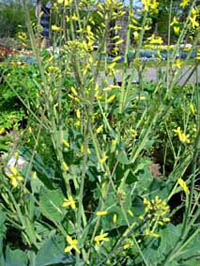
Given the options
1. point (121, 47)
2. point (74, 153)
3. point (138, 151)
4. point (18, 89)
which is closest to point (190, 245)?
point (138, 151)

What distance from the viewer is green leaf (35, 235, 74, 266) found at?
1.58m

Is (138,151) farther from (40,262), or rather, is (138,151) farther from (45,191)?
(40,262)

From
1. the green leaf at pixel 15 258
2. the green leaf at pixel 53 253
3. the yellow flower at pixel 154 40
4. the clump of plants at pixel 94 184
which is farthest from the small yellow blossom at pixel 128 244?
the yellow flower at pixel 154 40

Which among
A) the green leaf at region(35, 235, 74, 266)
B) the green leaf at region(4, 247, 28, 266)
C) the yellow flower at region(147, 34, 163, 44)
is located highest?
the yellow flower at region(147, 34, 163, 44)

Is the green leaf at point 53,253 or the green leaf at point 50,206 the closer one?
the green leaf at point 53,253

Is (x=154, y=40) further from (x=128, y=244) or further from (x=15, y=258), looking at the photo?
(x=15, y=258)

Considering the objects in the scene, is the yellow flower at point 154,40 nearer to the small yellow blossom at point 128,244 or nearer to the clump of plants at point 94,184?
the clump of plants at point 94,184

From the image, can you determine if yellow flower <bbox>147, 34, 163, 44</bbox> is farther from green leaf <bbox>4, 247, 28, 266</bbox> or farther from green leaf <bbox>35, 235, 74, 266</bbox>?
green leaf <bbox>4, 247, 28, 266</bbox>

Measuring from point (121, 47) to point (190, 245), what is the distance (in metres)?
1.20

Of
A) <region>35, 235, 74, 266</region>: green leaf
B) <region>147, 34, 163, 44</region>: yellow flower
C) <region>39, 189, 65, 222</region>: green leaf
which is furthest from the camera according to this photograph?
<region>147, 34, 163, 44</region>: yellow flower

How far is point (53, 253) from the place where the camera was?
160 cm

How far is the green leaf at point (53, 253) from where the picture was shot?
1.58 meters

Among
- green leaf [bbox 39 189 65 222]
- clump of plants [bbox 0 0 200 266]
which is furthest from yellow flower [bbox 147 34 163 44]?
green leaf [bbox 39 189 65 222]

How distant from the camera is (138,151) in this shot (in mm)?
2025
